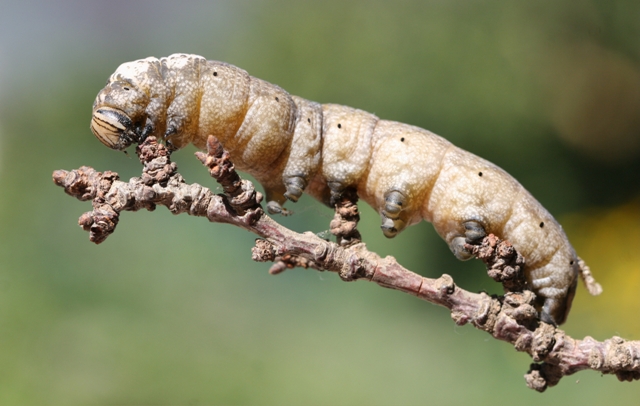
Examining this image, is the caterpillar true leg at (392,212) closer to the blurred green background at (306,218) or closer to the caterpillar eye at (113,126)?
the caterpillar eye at (113,126)

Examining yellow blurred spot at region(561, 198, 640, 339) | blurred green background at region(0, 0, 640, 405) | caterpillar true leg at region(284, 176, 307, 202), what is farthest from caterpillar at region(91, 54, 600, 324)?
yellow blurred spot at region(561, 198, 640, 339)

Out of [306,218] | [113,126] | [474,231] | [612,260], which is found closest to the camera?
[113,126]

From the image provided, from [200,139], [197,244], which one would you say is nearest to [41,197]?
[197,244]

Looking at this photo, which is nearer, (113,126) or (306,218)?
(113,126)

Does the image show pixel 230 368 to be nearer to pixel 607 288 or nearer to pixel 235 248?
pixel 235 248

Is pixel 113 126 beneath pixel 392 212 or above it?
beneath

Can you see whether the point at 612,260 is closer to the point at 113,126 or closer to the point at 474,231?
the point at 474,231

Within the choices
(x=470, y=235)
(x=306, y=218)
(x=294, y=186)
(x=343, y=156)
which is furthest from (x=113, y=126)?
(x=306, y=218)
